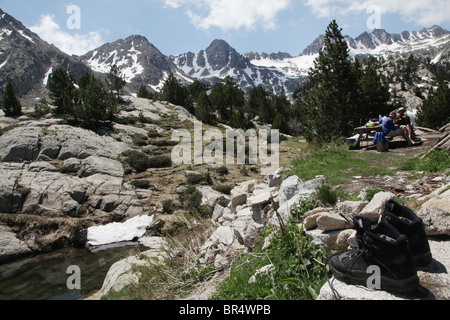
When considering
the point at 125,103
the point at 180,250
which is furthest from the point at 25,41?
the point at 180,250

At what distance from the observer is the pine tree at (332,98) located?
21328 mm

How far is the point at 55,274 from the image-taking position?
937 cm

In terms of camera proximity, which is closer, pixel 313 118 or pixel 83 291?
pixel 83 291

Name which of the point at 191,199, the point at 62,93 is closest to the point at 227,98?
the point at 62,93

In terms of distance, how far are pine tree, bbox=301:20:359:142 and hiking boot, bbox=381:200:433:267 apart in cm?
1858

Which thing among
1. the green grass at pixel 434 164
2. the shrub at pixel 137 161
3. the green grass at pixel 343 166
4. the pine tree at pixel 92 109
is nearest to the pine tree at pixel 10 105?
the pine tree at pixel 92 109

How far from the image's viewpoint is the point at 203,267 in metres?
5.06

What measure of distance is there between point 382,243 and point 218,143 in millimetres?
26480

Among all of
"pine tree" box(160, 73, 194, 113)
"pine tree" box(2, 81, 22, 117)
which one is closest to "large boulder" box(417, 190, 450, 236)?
"pine tree" box(2, 81, 22, 117)

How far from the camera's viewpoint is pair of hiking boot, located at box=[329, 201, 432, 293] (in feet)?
7.95

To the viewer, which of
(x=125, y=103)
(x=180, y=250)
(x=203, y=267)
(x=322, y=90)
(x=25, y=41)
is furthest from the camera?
(x=25, y=41)

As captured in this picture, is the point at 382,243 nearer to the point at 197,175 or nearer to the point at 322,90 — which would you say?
the point at 197,175

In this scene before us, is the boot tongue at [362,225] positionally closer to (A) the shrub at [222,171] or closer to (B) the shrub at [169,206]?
(B) the shrub at [169,206]

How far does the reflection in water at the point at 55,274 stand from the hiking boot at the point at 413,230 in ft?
27.4
